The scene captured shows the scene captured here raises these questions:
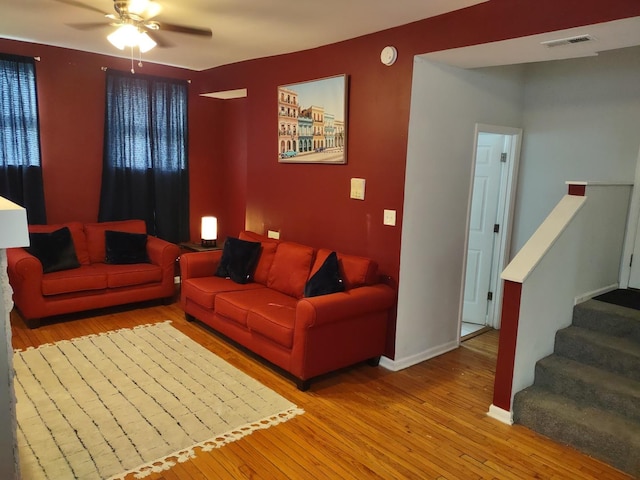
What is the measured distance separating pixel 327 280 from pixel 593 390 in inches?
73.7

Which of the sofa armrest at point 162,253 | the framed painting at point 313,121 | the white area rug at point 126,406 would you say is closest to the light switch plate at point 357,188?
the framed painting at point 313,121

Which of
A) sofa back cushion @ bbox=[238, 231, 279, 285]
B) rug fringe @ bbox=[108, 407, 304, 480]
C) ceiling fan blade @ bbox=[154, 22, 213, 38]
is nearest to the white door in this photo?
sofa back cushion @ bbox=[238, 231, 279, 285]

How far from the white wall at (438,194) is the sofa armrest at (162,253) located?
8.40ft

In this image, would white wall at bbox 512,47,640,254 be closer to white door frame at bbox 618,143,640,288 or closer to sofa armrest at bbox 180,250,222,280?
white door frame at bbox 618,143,640,288

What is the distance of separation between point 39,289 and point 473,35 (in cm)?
412

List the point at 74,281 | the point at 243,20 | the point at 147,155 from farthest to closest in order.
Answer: the point at 147,155 < the point at 74,281 < the point at 243,20

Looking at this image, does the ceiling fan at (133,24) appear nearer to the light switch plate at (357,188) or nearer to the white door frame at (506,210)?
the light switch plate at (357,188)

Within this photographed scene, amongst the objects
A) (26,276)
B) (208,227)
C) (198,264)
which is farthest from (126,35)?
(208,227)

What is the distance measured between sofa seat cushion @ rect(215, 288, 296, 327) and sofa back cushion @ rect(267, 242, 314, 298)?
8cm

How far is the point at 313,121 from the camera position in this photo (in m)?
4.21

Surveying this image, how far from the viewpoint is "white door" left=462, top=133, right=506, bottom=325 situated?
448cm

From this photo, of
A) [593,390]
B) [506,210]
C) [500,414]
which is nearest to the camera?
[593,390]

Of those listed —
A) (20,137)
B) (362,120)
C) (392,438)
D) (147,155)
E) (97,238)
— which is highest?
(362,120)

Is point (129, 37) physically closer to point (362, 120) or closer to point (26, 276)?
point (362, 120)
